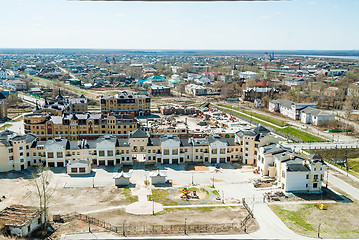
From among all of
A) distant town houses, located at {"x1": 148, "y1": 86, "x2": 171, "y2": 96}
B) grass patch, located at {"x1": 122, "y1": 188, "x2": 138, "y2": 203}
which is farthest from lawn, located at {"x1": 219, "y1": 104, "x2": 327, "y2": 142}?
distant town houses, located at {"x1": 148, "y1": 86, "x2": 171, "y2": 96}

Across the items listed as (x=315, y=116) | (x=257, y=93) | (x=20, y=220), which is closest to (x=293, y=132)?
(x=315, y=116)

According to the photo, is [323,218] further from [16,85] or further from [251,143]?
[16,85]

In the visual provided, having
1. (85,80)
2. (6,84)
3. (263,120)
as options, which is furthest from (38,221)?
(85,80)

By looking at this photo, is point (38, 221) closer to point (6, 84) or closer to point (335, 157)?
point (335, 157)

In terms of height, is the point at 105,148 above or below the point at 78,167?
above

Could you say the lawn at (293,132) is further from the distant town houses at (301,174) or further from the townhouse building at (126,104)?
the townhouse building at (126,104)

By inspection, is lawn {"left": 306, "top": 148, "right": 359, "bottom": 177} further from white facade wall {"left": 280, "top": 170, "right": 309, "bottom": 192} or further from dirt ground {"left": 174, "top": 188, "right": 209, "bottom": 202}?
dirt ground {"left": 174, "top": 188, "right": 209, "bottom": 202}

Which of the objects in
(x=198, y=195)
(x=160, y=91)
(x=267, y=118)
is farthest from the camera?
(x=160, y=91)

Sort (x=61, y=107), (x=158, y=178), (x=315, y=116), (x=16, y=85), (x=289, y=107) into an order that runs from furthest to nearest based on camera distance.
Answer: (x=16, y=85)
(x=289, y=107)
(x=315, y=116)
(x=61, y=107)
(x=158, y=178)
